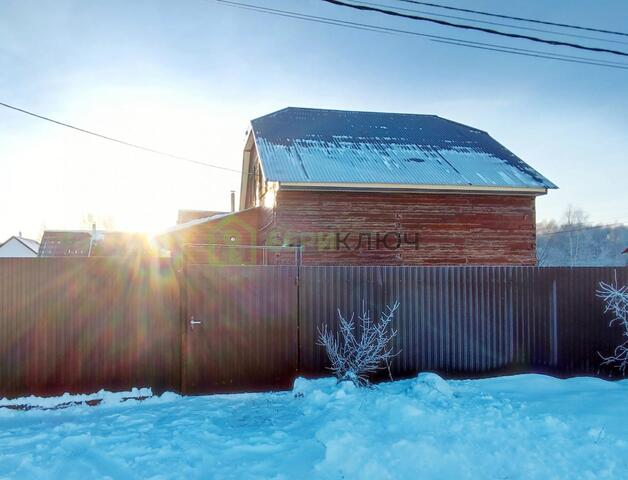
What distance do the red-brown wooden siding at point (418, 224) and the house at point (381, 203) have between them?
0.03m

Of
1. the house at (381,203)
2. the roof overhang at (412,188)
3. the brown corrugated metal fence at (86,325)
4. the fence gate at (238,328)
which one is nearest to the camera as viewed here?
the brown corrugated metal fence at (86,325)

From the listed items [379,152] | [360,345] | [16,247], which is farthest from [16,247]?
[360,345]

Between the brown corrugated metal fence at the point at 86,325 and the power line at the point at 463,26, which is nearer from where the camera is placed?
the brown corrugated metal fence at the point at 86,325

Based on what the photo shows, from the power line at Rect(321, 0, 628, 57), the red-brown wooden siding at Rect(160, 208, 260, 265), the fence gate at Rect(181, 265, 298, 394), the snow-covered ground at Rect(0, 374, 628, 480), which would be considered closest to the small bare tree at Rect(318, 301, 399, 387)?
the snow-covered ground at Rect(0, 374, 628, 480)

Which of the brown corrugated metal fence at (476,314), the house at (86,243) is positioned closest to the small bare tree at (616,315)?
the brown corrugated metal fence at (476,314)

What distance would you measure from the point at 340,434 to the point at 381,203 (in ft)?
29.9

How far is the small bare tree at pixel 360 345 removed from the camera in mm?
5555

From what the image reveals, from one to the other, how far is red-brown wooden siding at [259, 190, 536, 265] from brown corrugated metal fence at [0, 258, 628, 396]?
6214mm

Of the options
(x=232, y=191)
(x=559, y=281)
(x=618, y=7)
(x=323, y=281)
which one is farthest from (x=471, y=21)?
(x=232, y=191)

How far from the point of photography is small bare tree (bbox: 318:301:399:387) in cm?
555

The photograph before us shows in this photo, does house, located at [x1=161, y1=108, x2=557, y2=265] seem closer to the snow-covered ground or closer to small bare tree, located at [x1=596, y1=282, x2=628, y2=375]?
small bare tree, located at [x1=596, y1=282, x2=628, y2=375]

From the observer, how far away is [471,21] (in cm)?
674

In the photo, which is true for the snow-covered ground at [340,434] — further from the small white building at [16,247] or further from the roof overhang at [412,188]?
the small white building at [16,247]

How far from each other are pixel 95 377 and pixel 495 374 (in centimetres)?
532
